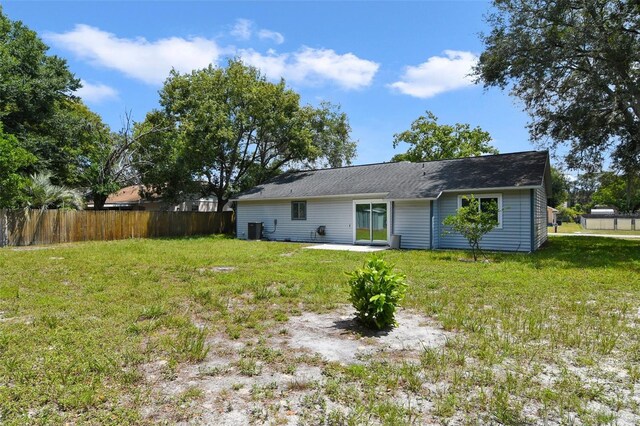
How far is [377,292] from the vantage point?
4668mm

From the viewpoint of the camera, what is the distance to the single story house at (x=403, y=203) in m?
13.8

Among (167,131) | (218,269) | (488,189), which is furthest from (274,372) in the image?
(167,131)

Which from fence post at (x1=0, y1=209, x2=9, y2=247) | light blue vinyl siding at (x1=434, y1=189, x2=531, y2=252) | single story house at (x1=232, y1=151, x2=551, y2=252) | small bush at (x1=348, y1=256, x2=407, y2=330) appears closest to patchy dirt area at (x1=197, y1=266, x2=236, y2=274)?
small bush at (x1=348, y1=256, x2=407, y2=330)

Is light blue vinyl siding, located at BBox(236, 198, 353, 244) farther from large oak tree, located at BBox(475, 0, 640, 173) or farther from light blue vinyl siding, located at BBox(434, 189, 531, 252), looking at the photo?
large oak tree, located at BBox(475, 0, 640, 173)

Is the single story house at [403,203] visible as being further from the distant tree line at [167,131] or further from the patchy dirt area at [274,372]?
the patchy dirt area at [274,372]

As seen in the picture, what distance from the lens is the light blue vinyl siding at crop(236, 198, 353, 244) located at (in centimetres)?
1741

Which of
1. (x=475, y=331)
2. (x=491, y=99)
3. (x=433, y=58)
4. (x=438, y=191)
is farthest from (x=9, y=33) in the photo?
(x=475, y=331)

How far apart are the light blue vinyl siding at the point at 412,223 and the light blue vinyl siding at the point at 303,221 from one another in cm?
234

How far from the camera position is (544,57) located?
46.3 ft

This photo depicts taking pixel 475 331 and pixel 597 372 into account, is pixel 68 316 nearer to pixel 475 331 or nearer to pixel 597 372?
pixel 475 331

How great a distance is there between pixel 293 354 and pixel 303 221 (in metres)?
14.8

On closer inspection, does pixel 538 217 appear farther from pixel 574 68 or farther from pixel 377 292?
pixel 377 292

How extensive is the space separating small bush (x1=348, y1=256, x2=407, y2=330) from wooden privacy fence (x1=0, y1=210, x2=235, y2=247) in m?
16.6

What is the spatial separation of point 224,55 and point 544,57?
684 inches
